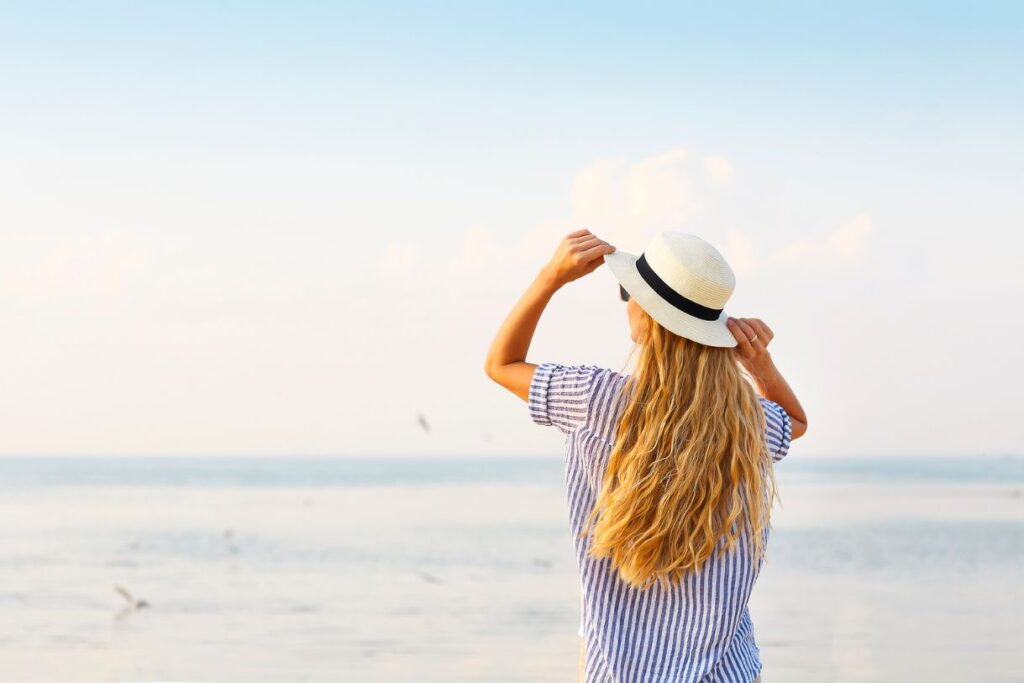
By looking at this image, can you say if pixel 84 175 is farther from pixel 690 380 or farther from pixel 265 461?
pixel 690 380

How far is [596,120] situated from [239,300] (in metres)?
9.49

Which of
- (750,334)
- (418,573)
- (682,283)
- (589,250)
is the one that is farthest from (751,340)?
(418,573)

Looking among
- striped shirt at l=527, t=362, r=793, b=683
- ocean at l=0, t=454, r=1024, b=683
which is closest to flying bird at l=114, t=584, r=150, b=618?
ocean at l=0, t=454, r=1024, b=683

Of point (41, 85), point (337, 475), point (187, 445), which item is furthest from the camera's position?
point (187, 445)

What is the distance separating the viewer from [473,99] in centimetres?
1677

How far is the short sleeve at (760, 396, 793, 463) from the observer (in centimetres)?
149

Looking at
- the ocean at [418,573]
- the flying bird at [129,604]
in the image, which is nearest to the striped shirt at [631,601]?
the ocean at [418,573]

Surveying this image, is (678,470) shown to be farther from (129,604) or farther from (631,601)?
(129,604)

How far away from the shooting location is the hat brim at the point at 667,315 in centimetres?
141

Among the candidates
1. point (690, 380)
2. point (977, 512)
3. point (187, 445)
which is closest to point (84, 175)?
point (187, 445)

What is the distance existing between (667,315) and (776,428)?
0.21m

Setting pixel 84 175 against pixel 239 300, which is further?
pixel 239 300

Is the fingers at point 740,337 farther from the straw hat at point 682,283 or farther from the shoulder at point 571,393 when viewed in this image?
the shoulder at point 571,393

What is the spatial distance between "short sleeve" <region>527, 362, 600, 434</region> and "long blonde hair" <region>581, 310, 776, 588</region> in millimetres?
48
